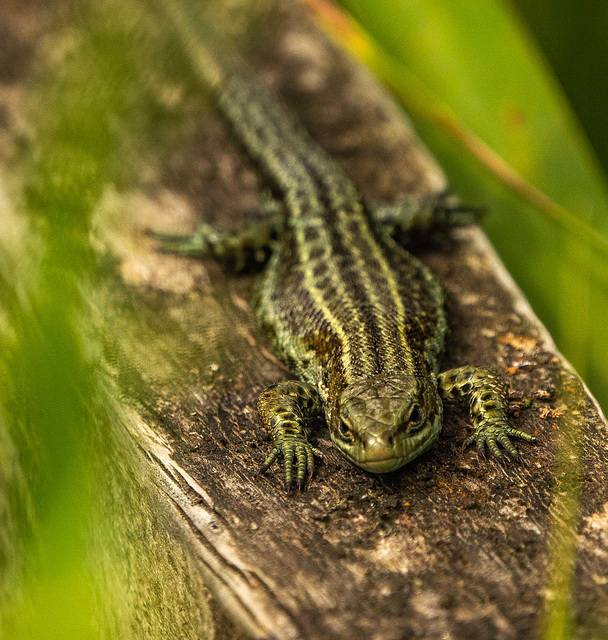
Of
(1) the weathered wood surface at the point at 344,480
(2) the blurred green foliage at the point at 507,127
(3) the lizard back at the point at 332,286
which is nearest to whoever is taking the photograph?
(1) the weathered wood surface at the point at 344,480

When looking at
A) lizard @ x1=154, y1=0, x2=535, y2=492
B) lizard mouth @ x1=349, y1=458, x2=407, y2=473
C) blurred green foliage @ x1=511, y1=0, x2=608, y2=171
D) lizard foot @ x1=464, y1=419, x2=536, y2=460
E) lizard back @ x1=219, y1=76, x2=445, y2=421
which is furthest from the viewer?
blurred green foliage @ x1=511, y1=0, x2=608, y2=171

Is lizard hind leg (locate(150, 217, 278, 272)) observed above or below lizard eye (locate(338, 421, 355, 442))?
above

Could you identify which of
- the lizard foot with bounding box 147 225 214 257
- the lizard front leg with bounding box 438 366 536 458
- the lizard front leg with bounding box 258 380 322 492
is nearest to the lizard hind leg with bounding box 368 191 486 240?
the lizard foot with bounding box 147 225 214 257

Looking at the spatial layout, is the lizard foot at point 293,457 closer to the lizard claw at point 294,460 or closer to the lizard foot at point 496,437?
the lizard claw at point 294,460

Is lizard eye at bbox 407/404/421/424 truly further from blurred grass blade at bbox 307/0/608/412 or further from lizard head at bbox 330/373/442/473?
blurred grass blade at bbox 307/0/608/412

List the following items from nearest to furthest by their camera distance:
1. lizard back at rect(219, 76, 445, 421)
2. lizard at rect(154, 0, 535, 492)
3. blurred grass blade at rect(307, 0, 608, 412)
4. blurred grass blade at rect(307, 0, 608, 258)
Result: lizard at rect(154, 0, 535, 492) → lizard back at rect(219, 76, 445, 421) → blurred grass blade at rect(307, 0, 608, 258) → blurred grass blade at rect(307, 0, 608, 412)

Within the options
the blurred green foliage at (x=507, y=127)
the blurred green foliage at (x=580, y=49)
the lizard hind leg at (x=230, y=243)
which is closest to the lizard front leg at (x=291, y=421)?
the lizard hind leg at (x=230, y=243)

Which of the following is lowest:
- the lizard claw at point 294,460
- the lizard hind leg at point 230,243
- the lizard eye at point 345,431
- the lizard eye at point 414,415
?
the lizard eye at point 414,415

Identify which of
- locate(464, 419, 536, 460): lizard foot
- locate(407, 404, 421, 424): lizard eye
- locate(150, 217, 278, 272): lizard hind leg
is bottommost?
locate(464, 419, 536, 460): lizard foot

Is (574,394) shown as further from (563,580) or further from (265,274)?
(265,274)
